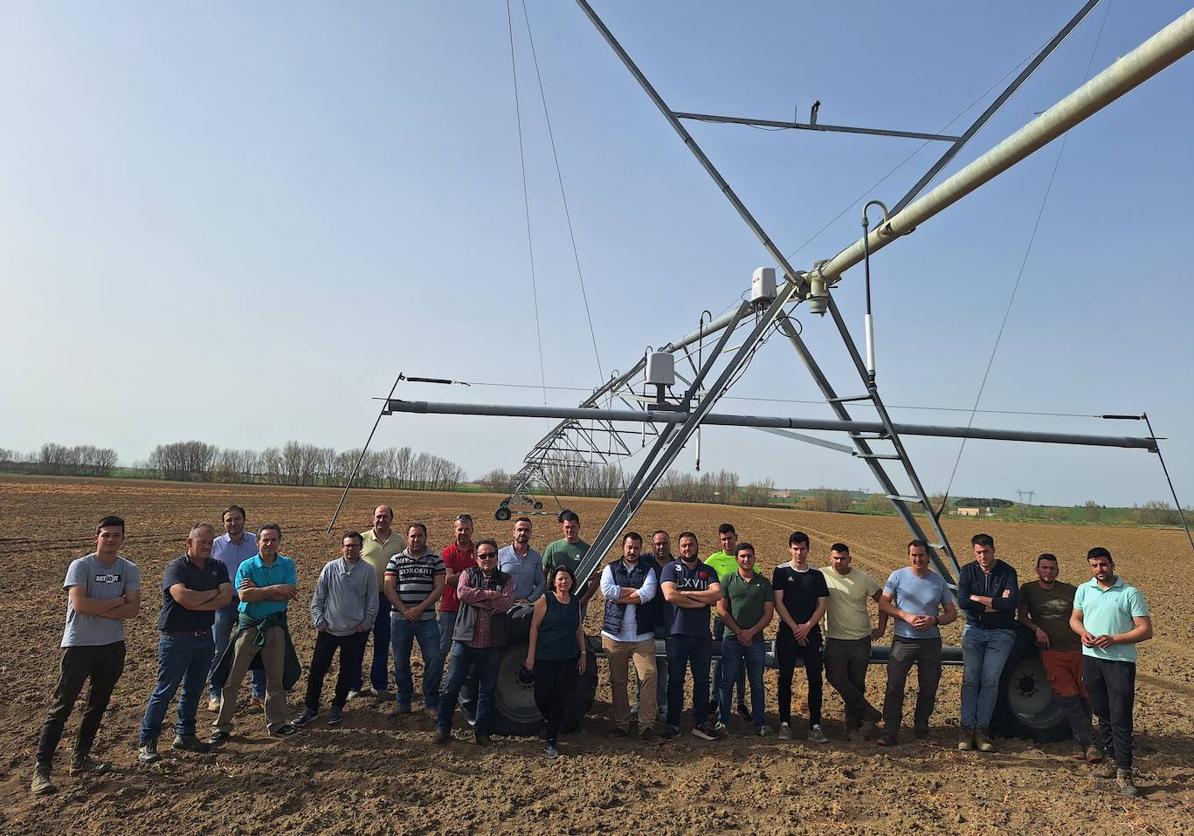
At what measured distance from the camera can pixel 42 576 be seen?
14.0m

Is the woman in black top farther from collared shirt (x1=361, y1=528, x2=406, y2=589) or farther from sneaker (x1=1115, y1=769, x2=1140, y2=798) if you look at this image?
sneaker (x1=1115, y1=769, x2=1140, y2=798)

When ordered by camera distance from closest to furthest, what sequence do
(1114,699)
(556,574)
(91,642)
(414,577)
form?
(91,642) → (1114,699) → (556,574) → (414,577)

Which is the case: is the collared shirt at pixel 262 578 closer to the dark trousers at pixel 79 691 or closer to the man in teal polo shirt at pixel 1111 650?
the dark trousers at pixel 79 691

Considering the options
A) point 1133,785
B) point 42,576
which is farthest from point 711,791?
point 42,576

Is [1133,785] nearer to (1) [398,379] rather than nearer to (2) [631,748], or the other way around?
(2) [631,748]

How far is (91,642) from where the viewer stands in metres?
4.94

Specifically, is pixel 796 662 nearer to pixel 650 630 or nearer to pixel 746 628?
pixel 746 628

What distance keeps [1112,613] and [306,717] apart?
7.47m

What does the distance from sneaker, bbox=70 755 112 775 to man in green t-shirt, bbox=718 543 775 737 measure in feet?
17.7

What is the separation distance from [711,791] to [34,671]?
8.10 meters

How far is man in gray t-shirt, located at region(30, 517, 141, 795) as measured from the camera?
16.0 feet

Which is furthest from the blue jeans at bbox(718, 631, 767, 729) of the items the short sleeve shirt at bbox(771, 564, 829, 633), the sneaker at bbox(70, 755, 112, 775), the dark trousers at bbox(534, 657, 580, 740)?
the sneaker at bbox(70, 755, 112, 775)

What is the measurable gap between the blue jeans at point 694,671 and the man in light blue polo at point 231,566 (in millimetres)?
4082

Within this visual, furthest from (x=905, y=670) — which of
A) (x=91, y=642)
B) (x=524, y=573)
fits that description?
(x=91, y=642)
